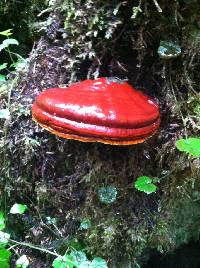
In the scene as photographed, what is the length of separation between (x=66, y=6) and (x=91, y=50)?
0.29m

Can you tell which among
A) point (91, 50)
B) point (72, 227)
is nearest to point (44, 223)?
point (72, 227)

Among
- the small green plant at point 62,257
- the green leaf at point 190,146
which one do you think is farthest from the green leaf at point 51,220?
the green leaf at point 190,146

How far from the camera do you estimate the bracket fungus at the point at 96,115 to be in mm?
1576

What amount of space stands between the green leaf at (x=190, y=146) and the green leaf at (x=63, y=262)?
2.84 ft

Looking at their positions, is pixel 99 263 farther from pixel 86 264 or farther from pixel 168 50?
pixel 168 50

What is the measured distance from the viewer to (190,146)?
70.5 inches

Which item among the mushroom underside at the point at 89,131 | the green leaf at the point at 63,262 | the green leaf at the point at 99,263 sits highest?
the mushroom underside at the point at 89,131

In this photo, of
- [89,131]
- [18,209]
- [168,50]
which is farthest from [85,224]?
[168,50]

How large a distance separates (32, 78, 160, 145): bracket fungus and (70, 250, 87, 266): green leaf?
31.6 inches

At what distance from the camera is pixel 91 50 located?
6.55 feet

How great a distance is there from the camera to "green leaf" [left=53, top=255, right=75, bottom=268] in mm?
1920

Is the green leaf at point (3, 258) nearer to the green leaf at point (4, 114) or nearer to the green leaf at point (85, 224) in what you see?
the green leaf at point (85, 224)

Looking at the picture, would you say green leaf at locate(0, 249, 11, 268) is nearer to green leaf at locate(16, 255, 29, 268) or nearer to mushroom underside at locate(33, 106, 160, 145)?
green leaf at locate(16, 255, 29, 268)

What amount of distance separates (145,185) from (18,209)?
0.74 metres
